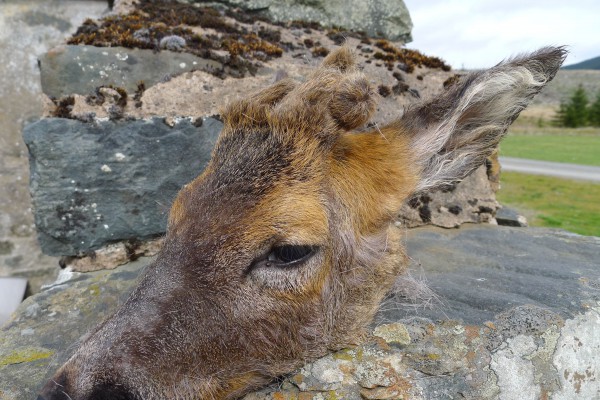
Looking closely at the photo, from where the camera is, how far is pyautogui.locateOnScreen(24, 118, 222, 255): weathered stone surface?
395cm

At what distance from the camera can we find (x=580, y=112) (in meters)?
59.0

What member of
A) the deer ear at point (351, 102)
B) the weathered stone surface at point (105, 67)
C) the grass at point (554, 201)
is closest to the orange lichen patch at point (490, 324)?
the deer ear at point (351, 102)

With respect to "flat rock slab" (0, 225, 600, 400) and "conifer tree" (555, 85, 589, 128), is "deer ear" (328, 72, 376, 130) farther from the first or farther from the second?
"conifer tree" (555, 85, 589, 128)

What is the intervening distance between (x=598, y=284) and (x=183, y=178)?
3.57 meters

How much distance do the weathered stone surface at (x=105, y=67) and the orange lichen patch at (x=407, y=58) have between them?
7.12 ft

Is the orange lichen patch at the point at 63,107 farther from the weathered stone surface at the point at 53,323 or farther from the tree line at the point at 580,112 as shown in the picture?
the tree line at the point at 580,112

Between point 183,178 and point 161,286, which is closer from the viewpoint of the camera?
point 161,286

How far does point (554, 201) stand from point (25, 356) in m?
16.6

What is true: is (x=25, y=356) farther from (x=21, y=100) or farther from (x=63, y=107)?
(x=21, y=100)

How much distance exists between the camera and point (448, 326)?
2.67 meters

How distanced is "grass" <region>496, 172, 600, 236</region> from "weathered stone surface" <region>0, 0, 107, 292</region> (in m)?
11.4

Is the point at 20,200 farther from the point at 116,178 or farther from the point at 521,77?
the point at 521,77

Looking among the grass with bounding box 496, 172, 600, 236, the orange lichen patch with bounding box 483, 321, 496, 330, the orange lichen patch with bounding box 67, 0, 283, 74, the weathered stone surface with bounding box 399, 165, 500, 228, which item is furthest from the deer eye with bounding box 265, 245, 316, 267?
the grass with bounding box 496, 172, 600, 236

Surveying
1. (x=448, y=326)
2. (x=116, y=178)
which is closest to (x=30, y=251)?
(x=116, y=178)
